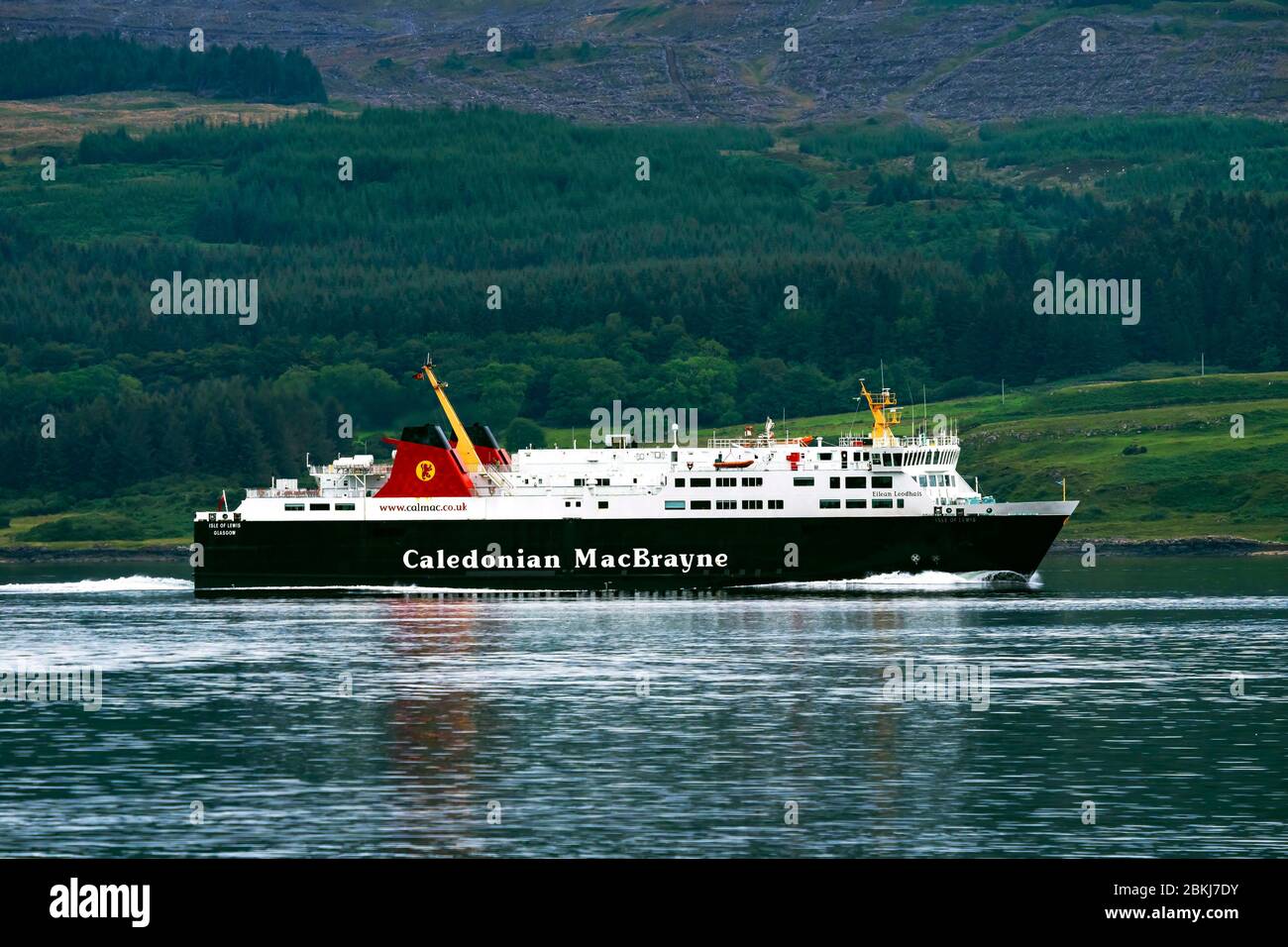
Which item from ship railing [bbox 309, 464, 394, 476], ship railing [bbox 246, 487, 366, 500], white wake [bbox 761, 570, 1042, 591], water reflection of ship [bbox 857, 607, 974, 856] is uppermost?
ship railing [bbox 309, 464, 394, 476]

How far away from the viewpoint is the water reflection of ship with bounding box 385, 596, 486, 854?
38625 mm

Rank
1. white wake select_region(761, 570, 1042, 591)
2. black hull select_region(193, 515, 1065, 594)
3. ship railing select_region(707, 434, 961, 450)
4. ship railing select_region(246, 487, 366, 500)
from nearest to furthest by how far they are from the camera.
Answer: black hull select_region(193, 515, 1065, 594) → white wake select_region(761, 570, 1042, 591) → ship railing select_region(707, 434, 961, 450) → ship railing select_region(246, 487, 366, 500)

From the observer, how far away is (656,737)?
1956 inches

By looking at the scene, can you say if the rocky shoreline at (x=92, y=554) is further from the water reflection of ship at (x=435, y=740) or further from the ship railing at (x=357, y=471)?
the water reflection of ship at (x=435, y=740)

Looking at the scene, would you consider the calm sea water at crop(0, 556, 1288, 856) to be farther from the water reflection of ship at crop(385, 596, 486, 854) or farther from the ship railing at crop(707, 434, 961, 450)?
the ship railing at crop(707, 434, 961, 450)

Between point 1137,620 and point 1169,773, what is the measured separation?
3971cm

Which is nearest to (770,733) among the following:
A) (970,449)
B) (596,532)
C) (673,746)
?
(673,746)

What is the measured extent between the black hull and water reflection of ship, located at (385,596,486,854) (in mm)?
19224

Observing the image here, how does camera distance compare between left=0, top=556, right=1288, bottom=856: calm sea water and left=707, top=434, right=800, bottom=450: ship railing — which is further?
left=707, top=434, right=800, bottom=450: ship railing

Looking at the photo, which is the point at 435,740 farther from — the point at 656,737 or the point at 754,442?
the point at 754,442

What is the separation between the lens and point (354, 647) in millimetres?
74312

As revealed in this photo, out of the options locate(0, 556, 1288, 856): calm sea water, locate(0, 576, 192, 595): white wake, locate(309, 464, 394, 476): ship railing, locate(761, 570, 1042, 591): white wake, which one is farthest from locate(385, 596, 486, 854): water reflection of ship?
locate(0, 576, 192, 595): white wake

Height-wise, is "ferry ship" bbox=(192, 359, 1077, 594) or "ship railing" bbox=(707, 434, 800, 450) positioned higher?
"ship railing" bbox=(707, 434, 800, 450)
